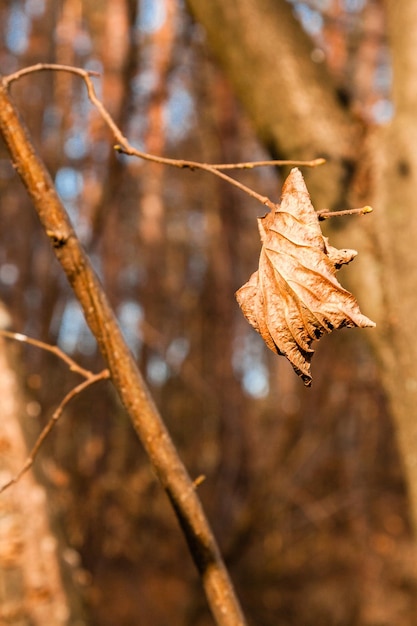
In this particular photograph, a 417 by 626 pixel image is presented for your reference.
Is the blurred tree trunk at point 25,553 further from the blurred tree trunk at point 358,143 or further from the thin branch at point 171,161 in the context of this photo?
the thin branch at point 171,161

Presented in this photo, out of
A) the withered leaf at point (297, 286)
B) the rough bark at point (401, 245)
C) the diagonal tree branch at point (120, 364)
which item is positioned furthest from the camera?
the rough bark at point (401, 245)

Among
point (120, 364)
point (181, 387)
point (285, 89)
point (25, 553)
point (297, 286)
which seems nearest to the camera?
point (297, 286)

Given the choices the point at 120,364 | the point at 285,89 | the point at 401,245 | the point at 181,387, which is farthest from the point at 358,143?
the point at 181,387

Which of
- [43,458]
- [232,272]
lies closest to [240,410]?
[232,272]

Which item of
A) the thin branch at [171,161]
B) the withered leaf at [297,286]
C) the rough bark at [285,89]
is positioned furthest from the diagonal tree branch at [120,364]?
the rough bark at [285,89]

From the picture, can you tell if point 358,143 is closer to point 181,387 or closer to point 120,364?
point 120,364

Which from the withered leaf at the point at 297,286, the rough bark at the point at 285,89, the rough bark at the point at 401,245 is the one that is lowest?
the withered leaf at the point at 297,286
